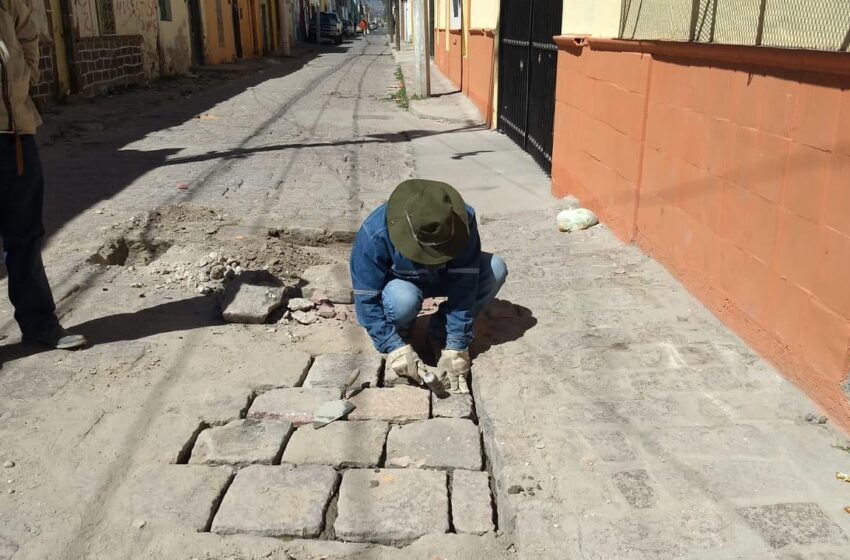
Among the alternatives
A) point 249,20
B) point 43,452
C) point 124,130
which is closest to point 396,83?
point 124,130

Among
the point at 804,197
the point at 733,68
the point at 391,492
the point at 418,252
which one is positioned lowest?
the point at 391,492

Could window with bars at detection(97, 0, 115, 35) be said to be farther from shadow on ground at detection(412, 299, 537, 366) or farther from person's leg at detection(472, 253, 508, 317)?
person's leg at detection(472, 253, 508, 317)

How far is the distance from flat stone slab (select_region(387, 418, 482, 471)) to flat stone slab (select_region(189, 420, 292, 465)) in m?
0.46

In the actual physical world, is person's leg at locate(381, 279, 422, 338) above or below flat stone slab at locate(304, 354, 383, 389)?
above

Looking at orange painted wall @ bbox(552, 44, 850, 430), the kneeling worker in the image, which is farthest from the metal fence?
the kneeling worker

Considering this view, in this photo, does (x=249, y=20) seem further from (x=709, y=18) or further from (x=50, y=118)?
(x=709, y=18)

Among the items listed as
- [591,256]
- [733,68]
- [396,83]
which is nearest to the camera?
[733,68]

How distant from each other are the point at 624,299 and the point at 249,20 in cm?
3444

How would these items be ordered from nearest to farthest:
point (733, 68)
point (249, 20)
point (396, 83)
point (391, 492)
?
1. point (391, 492)
2. point (733, 68)
3. point (396, 83)
4. point (249, 20)

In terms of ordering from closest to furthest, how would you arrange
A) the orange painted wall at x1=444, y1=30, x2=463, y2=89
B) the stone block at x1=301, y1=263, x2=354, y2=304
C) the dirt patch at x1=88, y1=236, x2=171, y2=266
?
the stone block at x1=301, y1=263, x2=354, y2=304
the dirt patch at x1=88, y1=236, x2=171, y2=266
the orange painted wall at x1=444, y1=30, x2=463, y2=89

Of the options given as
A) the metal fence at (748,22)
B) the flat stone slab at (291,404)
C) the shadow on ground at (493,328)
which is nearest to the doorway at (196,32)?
the metal fence at (748,22)

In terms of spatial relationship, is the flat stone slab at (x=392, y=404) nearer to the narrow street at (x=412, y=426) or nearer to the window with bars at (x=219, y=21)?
the narrow street at (x=412, y=426)

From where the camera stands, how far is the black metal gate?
821 centimetres

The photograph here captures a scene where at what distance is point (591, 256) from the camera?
520 centimetres
